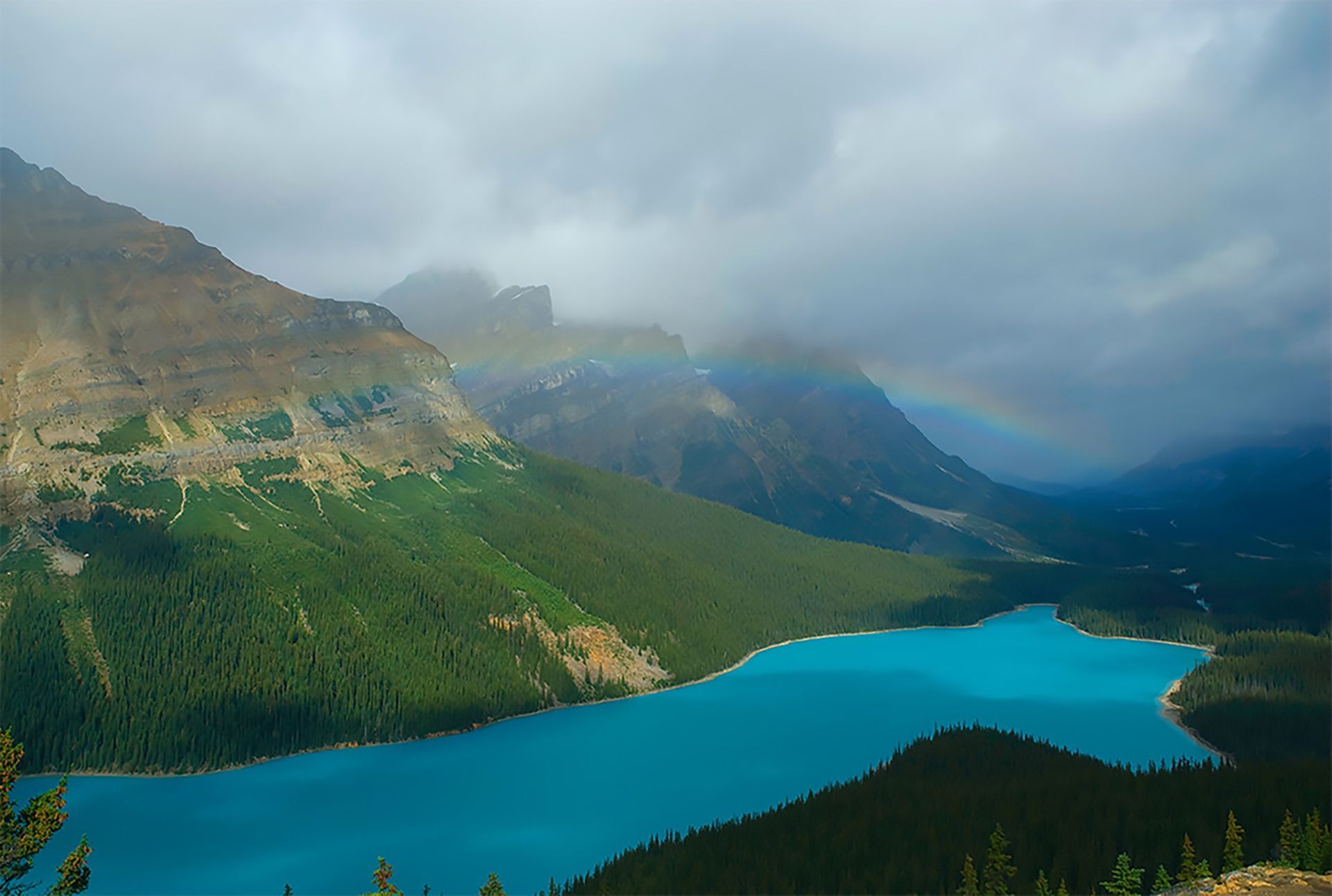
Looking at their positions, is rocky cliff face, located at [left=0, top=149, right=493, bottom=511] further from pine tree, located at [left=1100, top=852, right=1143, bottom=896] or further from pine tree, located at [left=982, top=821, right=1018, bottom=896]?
pine tree, located at [left=1100, top=852, right=1143, bottom=896]

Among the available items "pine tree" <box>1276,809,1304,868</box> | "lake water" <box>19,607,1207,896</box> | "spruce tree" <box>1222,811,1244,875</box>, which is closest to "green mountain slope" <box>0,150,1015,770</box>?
"lake water" <box>19,607,1207,896</box>

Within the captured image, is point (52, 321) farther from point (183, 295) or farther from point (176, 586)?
point (176, 586)

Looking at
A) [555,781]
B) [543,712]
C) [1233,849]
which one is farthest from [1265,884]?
[543,712]

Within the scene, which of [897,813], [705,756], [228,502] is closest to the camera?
[897,813]

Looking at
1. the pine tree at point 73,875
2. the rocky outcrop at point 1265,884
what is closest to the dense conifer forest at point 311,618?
the pine tree at point 73,875

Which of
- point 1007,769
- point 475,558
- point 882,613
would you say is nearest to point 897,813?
point 1007,769

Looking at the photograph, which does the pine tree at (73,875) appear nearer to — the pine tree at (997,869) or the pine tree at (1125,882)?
the pine tree at (997,869)
